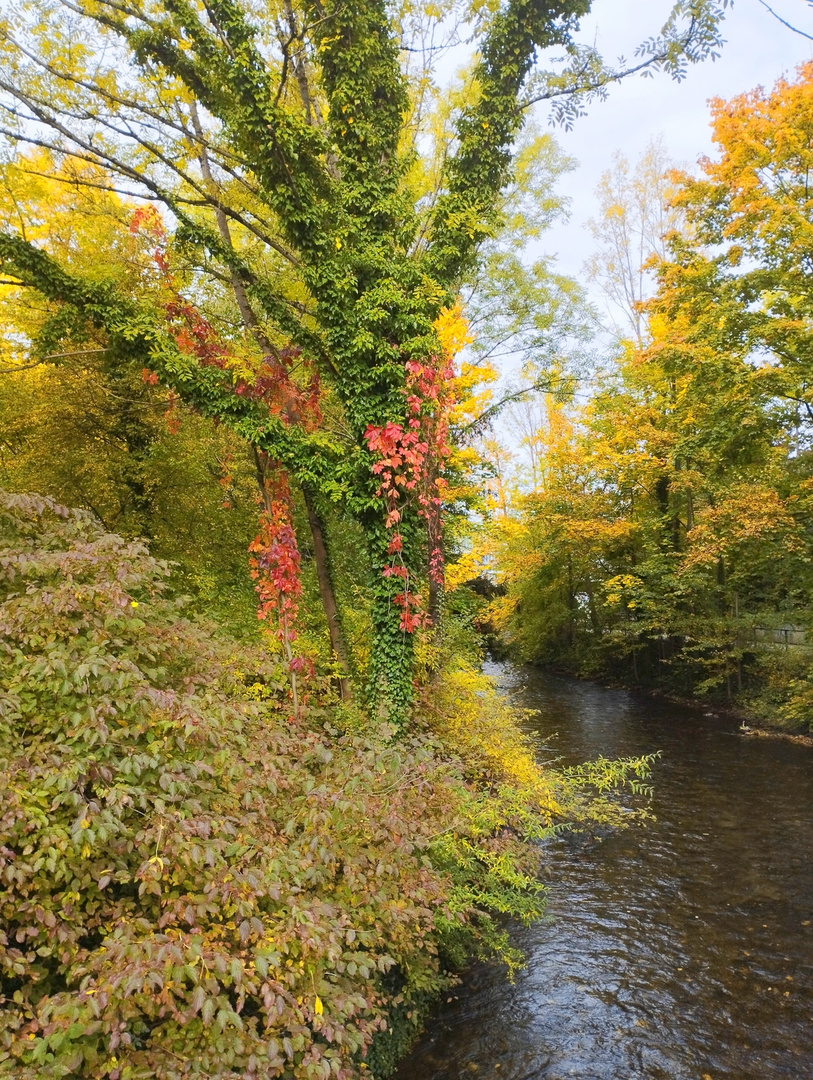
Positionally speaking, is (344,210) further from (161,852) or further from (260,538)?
(161,852)

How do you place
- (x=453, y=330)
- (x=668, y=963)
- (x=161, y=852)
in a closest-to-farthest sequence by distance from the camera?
(x=161, y=852)
(x=668, y=963)
(x=453, y=330)

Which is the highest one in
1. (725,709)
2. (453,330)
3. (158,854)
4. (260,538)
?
(453,330)

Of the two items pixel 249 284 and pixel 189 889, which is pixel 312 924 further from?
pixel 249 284

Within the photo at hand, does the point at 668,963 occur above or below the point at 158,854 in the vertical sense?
below

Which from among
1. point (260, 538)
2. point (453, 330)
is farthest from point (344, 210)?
point (260, 538)

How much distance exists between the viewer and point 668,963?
529 cm

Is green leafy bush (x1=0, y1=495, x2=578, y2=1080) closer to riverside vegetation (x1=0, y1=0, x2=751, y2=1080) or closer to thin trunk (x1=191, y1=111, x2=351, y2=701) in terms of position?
riverside vegetation (x1=0, y1=0, x2=751, y2=1080)

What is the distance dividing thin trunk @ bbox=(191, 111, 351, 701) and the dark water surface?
3.70 m

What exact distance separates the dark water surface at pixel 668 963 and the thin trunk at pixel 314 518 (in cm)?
370

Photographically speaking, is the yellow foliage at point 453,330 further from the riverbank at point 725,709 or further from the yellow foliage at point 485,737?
the riverbank at point 725,709

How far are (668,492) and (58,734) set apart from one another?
51.2ft

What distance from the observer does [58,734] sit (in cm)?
278

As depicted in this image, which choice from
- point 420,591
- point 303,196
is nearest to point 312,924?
point 420,591

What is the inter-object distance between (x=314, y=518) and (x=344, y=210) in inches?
161
